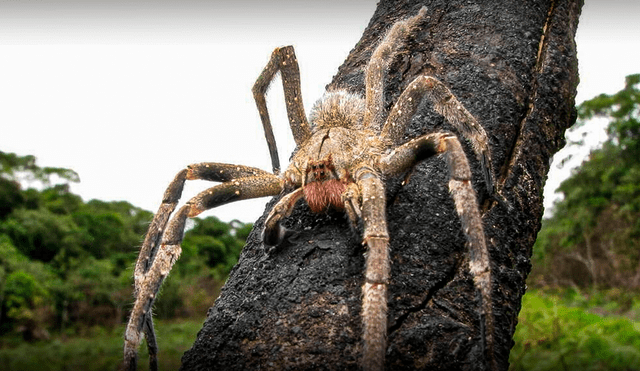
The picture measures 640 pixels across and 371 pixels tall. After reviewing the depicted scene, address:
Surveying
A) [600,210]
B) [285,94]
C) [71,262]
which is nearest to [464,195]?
[285,94]

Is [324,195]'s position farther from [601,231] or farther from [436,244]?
[601,231]

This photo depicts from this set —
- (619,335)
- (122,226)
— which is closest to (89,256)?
(122,226)

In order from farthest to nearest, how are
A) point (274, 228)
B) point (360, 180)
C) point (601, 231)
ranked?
point (601, 231)
point (360, 180)
point (274, 228)

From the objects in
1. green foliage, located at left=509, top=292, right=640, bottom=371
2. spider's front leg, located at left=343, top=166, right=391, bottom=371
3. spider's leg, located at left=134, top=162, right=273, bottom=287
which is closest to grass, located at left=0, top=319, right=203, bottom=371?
green foliage, located at left=509, top=292, right=640, bottom=371

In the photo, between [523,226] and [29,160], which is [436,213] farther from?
[29,160]

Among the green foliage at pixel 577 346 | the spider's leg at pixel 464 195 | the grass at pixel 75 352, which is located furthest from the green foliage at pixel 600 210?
the spider's leg at pixel 464 195

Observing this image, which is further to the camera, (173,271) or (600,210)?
(173,271)

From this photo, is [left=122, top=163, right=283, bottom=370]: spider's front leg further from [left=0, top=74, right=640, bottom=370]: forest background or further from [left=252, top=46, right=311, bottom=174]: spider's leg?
[left=0, top=74, right=640, bottom=370]: forest background

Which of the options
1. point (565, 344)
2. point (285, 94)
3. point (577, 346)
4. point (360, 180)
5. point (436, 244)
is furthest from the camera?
point (565, 344)
